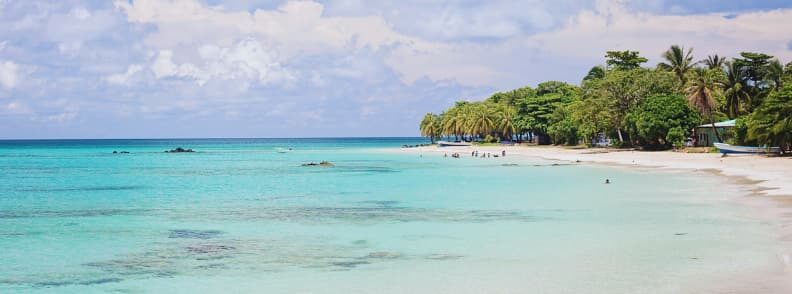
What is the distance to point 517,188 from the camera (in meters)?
35.2

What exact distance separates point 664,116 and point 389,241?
50036 mm

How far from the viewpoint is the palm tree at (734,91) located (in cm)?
6769

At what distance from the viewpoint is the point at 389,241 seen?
18406 millimetres

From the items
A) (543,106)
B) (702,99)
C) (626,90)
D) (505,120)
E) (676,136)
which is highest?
(626,90)

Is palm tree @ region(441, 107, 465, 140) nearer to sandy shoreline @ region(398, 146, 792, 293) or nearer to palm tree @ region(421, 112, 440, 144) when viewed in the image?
palm tree @ region(421, 112, 440, 144)

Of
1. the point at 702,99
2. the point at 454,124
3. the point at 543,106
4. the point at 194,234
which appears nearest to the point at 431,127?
the point at 454,124

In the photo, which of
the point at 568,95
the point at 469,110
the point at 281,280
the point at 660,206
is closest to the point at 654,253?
the point at 281,280

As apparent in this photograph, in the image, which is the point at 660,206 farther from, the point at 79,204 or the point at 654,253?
the point at 79,204

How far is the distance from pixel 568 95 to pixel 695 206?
8196 centimetres

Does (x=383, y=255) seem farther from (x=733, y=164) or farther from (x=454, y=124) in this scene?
(x=454, y=124)

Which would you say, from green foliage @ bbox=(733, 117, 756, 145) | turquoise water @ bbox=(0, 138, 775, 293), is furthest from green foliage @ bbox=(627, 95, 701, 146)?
turquoise water @ bbox=(0, 138, 775, 293)

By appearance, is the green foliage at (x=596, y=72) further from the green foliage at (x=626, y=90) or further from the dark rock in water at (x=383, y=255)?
the dark rock in water at (x=383, y=255)

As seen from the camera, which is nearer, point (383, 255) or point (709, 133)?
point (383, 255)

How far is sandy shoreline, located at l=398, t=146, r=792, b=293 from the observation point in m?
→ 12.1
